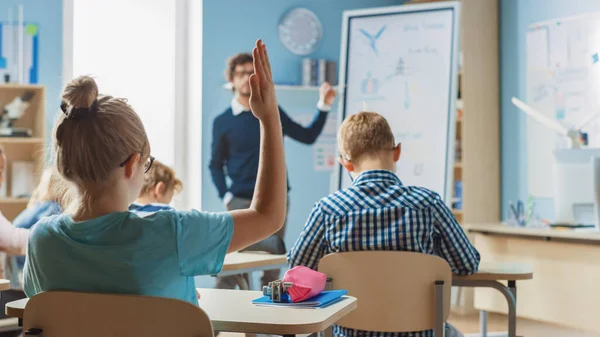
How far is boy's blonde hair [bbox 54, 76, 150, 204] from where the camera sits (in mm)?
1349

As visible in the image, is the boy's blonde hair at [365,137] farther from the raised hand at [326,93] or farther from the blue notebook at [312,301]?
the raised hand at [326,93]

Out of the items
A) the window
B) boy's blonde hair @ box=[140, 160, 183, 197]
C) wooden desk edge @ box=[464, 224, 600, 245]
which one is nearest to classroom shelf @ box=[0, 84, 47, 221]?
the window

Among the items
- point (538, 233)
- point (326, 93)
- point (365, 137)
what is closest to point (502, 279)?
point (365, 137)

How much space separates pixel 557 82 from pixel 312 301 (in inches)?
152

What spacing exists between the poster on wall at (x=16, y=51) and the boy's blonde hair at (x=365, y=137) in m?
3.13

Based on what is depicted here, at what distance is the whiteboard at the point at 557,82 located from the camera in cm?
479

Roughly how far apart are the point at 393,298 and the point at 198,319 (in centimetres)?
99

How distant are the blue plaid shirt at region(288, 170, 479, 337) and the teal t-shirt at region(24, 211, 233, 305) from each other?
987mm

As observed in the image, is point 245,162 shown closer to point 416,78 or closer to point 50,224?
point 416,78

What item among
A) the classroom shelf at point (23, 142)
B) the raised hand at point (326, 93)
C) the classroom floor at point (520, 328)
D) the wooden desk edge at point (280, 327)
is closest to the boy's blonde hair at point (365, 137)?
the wooden desk edge at point (280, 327)

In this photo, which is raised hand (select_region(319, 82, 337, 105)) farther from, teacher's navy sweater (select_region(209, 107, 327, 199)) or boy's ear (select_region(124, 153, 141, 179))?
boy's ear (select_region(124, 153, 141, 179))

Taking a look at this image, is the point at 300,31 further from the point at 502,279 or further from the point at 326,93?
the point at 502,279

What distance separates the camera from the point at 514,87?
539cm

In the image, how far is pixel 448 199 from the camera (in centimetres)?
435
